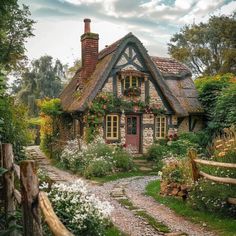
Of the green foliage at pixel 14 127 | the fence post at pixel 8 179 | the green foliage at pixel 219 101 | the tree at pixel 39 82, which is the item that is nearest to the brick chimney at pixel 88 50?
the green foliage at pixel 219 101

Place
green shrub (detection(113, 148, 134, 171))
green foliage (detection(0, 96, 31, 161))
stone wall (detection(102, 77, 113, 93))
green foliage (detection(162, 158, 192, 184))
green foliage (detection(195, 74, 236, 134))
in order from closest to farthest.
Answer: green foliage (detection(0, 96, 31, 161)) → green foliage (detection(162, 158, 192, 184)) → green shrub (detection(113, 148, 134, 171)) → stone wall (detection(102, 77, 113, 93)) → green foliage (detection(195, 74, 236, 134))

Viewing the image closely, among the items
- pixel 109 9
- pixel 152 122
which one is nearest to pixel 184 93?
pixel 152 122

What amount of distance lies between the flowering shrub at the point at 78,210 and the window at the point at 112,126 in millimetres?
12316

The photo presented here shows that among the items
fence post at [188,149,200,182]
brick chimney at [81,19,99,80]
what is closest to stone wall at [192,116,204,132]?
brick chimney at [81,19,99,80]

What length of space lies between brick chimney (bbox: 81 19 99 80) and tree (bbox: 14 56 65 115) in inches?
663

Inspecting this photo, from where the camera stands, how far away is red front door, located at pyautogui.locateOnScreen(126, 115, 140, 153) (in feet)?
62.4

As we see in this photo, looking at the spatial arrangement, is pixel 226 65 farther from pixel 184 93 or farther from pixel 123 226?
pixel 123 226

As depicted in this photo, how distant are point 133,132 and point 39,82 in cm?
2004

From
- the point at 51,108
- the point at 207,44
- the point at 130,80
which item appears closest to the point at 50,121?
the point at 51,108

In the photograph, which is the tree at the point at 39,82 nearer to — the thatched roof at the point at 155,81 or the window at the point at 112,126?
the thatched roof at the point at 155,81

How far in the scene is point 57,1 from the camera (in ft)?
39.1

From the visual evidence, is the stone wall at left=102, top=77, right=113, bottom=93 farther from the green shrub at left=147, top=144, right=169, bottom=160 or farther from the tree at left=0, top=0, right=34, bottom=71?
the tree at left=0, top=0, right=34, bottom=71

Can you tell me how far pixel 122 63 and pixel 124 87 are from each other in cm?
128

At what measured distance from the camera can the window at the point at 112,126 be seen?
18547 mm
